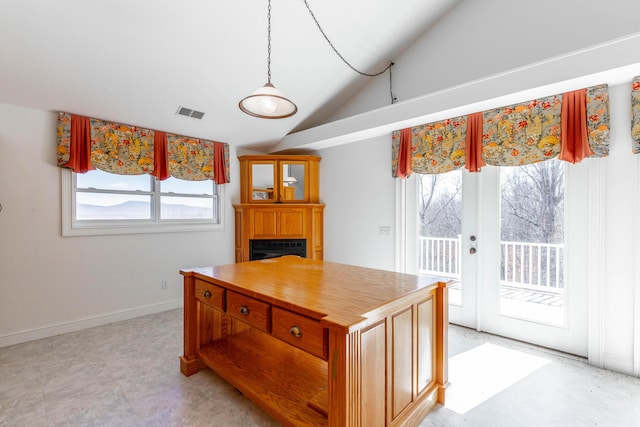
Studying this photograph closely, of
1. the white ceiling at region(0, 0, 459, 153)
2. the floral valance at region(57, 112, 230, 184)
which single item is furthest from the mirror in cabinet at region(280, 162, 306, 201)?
the white ceiling at region(0, 0, 459, 153)

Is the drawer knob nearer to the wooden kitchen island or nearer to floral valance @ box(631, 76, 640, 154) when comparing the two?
the wooden kitchen island

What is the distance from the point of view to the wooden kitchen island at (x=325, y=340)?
124 centimetres

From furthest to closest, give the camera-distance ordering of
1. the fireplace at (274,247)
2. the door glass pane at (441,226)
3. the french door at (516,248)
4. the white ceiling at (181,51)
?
1. the fireplace at (274,247)
2. the door glass pane at (441,226)
3. the french door at (516,248)
4. the white ceiling at (181,51)

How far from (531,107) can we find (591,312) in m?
1.81

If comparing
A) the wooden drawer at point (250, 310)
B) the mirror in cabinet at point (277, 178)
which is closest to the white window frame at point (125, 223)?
the mirror in cabinet at point (277, 178)

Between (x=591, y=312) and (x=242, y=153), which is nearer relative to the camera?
(x=591, y=312)

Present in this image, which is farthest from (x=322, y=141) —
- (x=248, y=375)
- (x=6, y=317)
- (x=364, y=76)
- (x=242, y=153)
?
(x=6, y=317)

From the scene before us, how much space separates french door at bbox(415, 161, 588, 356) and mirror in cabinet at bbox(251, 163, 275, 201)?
225cm

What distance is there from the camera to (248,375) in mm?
1893

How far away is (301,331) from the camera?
138cm

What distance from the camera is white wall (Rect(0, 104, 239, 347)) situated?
9.30 ft

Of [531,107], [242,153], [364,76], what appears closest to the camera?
[531,107]

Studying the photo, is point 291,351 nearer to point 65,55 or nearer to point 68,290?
point 68,290

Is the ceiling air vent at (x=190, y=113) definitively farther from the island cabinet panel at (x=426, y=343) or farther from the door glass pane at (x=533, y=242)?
the door glass pane at (x=533, y=242)
